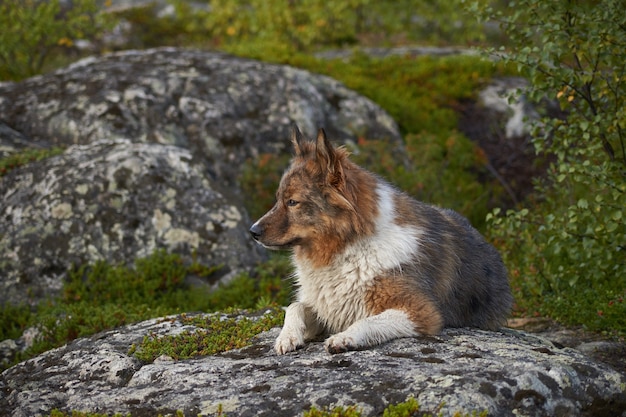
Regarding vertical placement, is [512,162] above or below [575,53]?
below

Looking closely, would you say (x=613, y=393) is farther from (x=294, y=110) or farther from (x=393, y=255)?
(x=294, y=110)

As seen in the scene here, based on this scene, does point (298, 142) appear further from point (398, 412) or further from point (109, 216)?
point (109, 216)

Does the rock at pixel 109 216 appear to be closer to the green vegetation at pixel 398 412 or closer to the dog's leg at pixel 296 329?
the dog's leg at pixel 296 329

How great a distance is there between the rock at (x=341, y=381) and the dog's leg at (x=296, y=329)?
108 millimetres

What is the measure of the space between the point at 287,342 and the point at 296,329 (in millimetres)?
190

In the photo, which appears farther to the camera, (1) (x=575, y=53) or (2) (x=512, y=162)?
(2) (x=512, y=162)

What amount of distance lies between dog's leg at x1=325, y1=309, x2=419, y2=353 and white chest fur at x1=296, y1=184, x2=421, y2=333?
1.08 ft

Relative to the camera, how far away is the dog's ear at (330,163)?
223 inches

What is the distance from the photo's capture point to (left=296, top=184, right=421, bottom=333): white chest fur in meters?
5.70

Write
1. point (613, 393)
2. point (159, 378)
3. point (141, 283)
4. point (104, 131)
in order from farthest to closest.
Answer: point (104, 131) → point (141, 283) → point (159, 378) → point (613, 393)

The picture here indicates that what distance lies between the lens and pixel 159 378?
504 cm

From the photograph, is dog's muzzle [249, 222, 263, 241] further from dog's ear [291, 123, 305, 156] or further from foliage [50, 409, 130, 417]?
foliage [50, 409, 130, 417]

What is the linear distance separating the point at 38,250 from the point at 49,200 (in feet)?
2.48

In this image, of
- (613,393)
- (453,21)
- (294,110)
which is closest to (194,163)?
(294,110)
